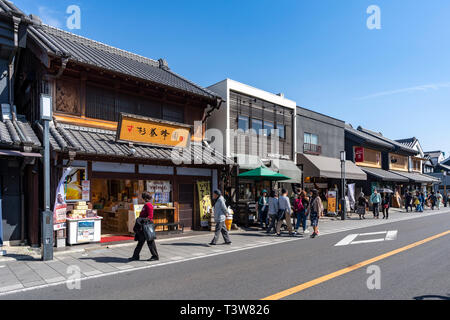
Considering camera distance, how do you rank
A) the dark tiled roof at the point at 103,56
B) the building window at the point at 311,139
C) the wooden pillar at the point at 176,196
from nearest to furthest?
the dark tiled roof at the point at 103,56 < the wooden pillar at the point at 176,196 < the building window at the point at 311,139

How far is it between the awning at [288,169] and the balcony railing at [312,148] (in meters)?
2.99

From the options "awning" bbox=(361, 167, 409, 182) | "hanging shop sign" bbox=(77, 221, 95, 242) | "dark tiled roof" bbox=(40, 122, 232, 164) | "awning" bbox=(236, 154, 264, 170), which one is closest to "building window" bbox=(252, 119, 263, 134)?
"awning" bbox=(236, 154, 264, 170)

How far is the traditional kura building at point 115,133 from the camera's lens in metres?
10.3

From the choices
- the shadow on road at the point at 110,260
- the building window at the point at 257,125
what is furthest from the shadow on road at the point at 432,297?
the building window at the point at 257,125

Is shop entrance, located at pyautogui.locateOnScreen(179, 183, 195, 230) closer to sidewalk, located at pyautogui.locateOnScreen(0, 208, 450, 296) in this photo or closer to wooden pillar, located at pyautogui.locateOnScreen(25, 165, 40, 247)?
sidewalk, located at pyautogui.locateOnScreen(0, 208, 450, 296)

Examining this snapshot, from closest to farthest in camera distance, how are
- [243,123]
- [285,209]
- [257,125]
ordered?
1. [285,209]
2. [243,123]
3. [257,125]

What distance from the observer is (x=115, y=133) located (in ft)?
40.0

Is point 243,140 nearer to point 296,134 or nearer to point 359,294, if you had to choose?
point 296,134

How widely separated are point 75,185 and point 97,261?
345 centimetres

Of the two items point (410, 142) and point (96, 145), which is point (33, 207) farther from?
point (410, 142)

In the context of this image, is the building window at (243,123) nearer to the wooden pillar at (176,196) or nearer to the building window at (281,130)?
the building window at (281,130)

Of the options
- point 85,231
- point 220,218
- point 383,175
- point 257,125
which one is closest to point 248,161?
point 257,125

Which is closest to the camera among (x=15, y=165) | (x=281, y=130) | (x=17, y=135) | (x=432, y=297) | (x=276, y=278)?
(x=432, y=297)

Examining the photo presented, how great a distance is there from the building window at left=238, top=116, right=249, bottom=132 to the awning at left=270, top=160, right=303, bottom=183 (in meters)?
2.74
